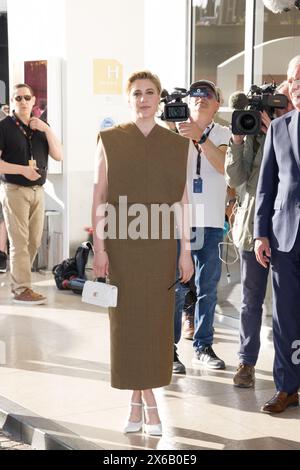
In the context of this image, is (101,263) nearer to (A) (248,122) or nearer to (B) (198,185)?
(A) (248,122)

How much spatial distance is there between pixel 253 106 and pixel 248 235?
2.75ft

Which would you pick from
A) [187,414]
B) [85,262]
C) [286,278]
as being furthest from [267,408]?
[85,262]

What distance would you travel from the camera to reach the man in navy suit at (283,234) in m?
5.12

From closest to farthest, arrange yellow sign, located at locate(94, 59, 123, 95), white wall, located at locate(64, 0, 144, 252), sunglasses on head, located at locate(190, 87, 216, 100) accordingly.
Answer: sunglasses on head, located at locate(190, 87, 216, 100), white wall, located at locate(64, 0, 144, 252), yellow sign, located at locate(94, 59, 123, 95)

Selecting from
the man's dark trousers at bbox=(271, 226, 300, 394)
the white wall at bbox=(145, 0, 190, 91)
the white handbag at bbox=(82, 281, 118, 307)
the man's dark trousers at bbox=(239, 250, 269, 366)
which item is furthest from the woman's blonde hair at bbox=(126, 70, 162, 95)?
the white wall at bbox=(145, 0, 190, 91)

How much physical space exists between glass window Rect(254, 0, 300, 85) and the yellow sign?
120 inches

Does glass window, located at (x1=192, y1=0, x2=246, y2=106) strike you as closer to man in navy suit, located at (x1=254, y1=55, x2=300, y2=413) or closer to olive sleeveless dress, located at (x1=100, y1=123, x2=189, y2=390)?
man in navy suit, located at (x1=254, y1=55, x2=300, y2=413)

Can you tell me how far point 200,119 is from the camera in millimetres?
6301

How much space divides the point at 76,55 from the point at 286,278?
19.2 feet

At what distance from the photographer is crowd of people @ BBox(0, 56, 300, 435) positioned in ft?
15.9

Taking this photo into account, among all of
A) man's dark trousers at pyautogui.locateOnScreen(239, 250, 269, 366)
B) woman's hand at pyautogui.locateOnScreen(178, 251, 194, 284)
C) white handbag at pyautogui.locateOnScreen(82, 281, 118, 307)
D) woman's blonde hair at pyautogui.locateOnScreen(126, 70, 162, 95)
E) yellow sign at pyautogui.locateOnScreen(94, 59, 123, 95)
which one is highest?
yellow sign at pyautogui.locateOnScreen(94, 59, 123, 95)

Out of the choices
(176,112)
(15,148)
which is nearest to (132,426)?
(176,112)

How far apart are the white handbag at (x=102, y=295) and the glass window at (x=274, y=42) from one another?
133 inches

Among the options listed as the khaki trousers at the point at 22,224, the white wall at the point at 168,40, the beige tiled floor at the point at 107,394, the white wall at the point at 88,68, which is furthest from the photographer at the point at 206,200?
the white wall at the point at 88,68
